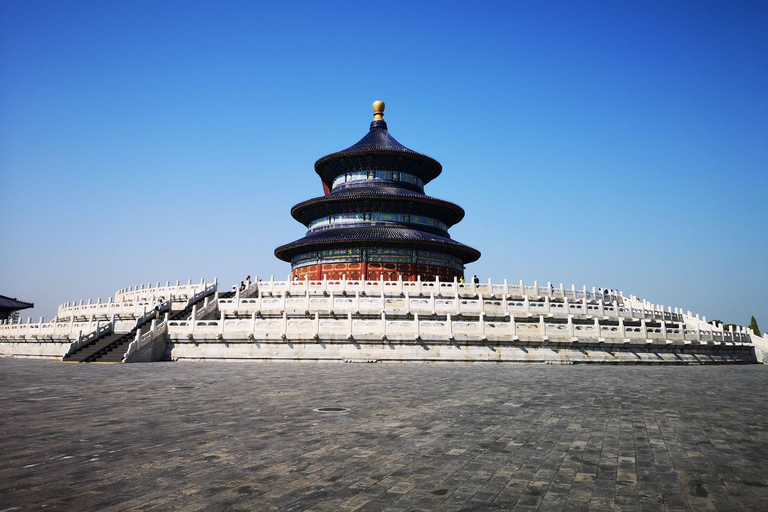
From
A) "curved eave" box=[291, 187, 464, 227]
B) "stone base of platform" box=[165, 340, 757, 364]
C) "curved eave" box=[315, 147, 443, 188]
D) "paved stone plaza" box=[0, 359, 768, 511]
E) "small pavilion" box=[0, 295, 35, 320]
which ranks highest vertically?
"curved eave" box=[315, 147, 443, 188]

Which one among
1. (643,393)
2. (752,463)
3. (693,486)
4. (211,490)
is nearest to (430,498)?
(211,490)

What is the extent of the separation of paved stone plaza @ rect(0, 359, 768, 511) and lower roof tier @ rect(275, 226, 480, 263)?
2924 centimetres

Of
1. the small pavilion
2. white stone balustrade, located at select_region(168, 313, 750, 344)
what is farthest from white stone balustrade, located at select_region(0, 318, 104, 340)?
the small pavilion

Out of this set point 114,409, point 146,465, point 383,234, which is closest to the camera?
point 146,465

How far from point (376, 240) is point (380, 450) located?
34.6 m

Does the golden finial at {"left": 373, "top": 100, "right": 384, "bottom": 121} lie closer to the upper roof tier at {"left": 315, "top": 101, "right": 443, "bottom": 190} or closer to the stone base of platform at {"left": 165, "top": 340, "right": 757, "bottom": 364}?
the upper roof tier at {"left": 315, "top": 101, "right": 443, "bottom": 190}

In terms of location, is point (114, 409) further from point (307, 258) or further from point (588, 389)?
point (307, 258)

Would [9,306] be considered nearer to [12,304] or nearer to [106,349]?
[12,304]

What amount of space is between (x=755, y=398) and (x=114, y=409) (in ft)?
44.6

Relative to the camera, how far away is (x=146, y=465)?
5516 mm

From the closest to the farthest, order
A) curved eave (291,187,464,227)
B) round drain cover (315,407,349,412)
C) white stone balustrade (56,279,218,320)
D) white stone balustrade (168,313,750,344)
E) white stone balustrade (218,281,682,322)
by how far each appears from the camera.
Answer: round drain cover (315,407,349,412) → white stone balustrade (168,313,750,344) → white stone balustrade (218,281,682,322) → white stone balustrade (56,279,218,320) → curved eave (291,187,464,227)

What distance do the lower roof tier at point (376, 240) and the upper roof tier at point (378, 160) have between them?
8114mm

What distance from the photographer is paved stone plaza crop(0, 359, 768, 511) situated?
4.55 metres

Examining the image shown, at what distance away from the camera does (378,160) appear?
49.2m
